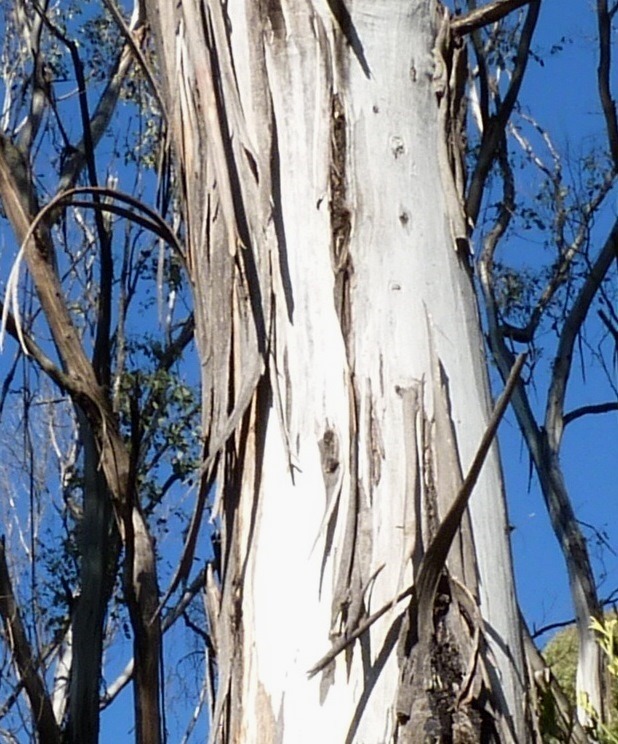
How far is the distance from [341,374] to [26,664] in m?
3.45

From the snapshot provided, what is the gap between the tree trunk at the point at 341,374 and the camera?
1.41 m

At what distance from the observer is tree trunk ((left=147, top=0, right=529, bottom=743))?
1.41m

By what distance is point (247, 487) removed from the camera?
156 cm

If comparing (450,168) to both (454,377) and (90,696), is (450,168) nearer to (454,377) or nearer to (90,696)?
(454,377)

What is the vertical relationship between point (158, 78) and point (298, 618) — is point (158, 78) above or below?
above

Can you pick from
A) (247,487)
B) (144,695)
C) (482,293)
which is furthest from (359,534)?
(482,293)

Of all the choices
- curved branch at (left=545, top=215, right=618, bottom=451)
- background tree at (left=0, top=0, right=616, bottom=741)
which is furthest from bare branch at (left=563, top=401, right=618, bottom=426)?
background tree at (left=0, top=0, right=616, bottom=741)

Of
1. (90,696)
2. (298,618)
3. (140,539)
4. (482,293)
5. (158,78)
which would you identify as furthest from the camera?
(482,293)

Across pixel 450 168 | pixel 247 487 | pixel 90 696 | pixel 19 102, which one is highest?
pixel 19 102

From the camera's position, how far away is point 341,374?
1538 millimetres

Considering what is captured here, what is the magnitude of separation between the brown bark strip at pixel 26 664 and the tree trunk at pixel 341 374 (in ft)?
10.3

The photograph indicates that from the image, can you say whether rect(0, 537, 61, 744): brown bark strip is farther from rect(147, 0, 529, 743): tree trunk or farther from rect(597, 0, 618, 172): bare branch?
rect(597, 0, 618, 172): bare branch

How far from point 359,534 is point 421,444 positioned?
13 centimetres

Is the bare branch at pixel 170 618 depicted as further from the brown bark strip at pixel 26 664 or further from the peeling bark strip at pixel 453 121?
the peeling bark strip at pixel 453 121
